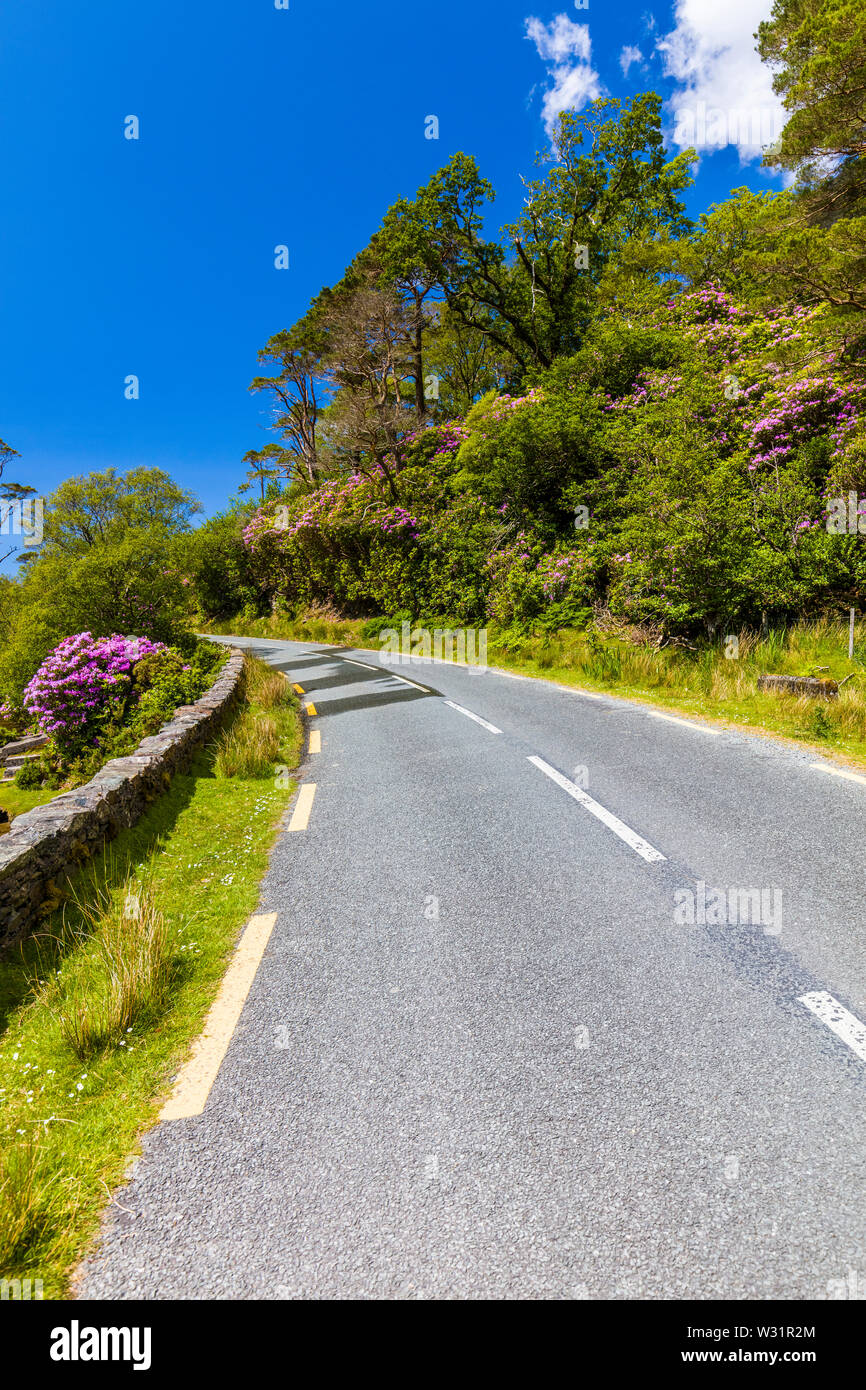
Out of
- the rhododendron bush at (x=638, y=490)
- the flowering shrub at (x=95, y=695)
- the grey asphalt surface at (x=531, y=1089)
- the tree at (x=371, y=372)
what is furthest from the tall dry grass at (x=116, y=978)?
the tree at (x=371, y=372)

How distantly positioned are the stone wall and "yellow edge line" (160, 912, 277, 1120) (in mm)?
1713

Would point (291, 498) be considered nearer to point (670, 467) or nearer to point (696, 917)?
point (670, 467)

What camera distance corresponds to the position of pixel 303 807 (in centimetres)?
678

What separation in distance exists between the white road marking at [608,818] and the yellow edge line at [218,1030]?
9.57 ft

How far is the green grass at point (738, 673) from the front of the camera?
7.89 meters

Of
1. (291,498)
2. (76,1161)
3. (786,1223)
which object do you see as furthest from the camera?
(291,498)

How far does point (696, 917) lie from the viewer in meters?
3.84

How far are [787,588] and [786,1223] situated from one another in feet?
40.0

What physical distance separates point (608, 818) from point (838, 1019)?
8.85ft

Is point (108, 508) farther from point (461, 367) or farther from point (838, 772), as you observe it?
point (838, 772)

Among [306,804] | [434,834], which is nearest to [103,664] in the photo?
[306,804]

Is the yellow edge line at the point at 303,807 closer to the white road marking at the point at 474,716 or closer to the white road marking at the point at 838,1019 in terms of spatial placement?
the white road marking at the point at 474,716

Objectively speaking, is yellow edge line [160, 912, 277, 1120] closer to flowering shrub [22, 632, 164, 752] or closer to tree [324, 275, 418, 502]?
flowering shrub [22, 632, 164, 752]

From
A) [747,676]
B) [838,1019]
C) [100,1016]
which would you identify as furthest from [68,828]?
[747,676]
